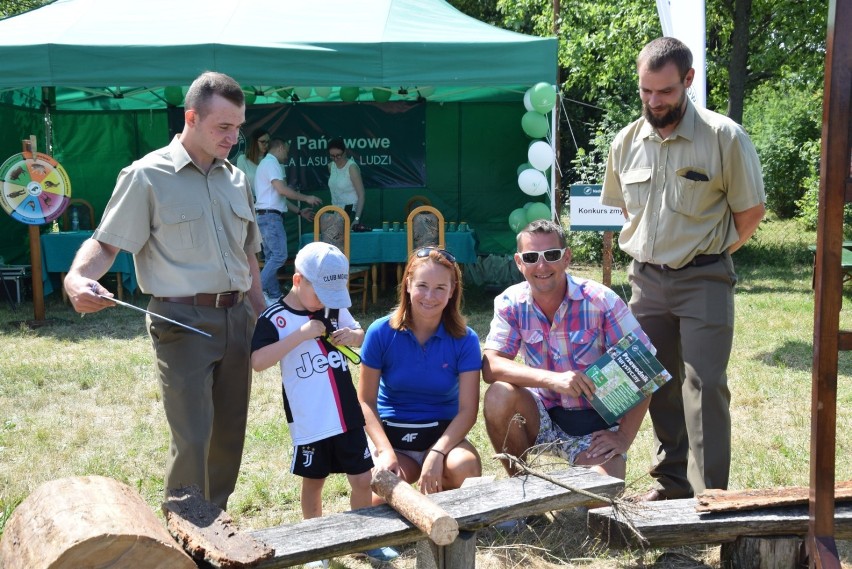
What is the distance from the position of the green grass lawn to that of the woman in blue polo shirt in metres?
0.45

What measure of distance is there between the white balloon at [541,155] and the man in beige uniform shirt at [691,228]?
17.6 feet

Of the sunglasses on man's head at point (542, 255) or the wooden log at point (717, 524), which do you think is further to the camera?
the sunglasses on man's head at point (542, 255)

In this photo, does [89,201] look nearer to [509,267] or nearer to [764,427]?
[509,267]

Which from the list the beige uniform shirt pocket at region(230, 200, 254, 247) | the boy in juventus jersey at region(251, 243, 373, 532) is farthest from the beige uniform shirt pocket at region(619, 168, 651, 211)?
the beige uniform shirt pocket at region(230, 200, 254, 247)

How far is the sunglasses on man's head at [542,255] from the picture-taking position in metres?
3.56

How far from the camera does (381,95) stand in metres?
11.0

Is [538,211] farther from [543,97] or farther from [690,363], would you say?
[690,363]

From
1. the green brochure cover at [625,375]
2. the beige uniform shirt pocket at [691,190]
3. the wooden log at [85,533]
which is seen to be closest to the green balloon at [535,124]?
the beige uniform shirt pocket at [691,190]

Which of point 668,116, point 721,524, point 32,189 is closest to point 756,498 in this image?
point 721,524

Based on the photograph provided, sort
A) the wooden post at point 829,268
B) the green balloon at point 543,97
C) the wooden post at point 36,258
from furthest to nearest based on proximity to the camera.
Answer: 1. the green balloon at point 543,97
2. the wooden post at point 36,258
3. the wooden post at point 829,268

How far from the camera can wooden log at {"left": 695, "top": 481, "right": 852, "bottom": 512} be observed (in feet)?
9.69

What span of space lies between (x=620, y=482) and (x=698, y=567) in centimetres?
58

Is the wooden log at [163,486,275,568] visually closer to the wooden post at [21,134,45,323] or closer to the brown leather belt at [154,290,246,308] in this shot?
the brown leather belt at [154,290,246,308]

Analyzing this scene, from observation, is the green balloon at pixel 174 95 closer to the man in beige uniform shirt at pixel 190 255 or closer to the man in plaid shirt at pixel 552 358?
the man in beige uniform shirt at pixel 190 255
